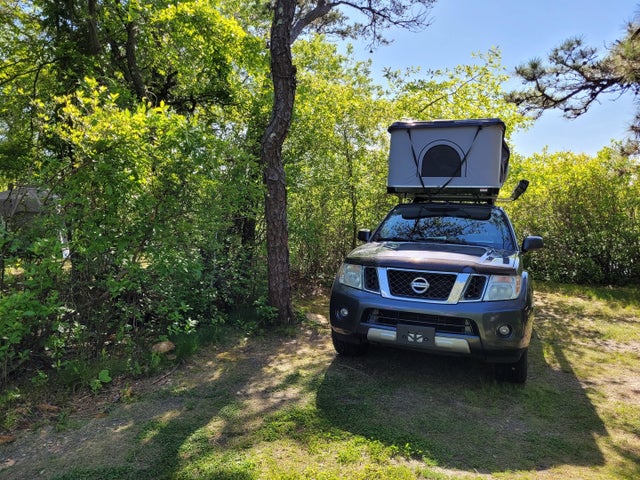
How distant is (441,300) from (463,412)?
3.10 feet

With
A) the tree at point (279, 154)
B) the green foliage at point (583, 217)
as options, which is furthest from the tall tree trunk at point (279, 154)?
the green foliage at point (583, 217)

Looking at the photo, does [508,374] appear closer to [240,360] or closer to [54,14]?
[240,360]

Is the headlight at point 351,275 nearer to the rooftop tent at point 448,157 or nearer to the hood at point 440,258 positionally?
the hood at point 440,258

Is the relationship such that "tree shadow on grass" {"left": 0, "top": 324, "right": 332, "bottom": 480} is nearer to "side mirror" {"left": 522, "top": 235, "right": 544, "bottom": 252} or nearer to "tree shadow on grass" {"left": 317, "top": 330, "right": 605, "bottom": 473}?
"tree shadow on grass" {"left": 317, "top": 330, "right": 605, "bottom": 473}

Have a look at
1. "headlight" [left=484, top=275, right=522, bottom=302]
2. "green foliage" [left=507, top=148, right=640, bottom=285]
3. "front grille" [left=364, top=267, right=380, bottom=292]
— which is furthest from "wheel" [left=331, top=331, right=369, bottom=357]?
"green foliage" [left=507, top=148, right=640, bottom=285]

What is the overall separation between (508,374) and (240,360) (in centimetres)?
281

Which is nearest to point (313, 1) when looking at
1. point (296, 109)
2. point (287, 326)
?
point (296, 109)

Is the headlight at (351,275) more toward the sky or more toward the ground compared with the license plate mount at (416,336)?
more toward the sky

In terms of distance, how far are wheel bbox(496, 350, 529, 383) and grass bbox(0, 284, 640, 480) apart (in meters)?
0.10

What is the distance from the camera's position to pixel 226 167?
494 centimetres

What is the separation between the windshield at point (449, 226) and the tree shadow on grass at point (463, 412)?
53.6 inches

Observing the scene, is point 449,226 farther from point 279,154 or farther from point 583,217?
point 583,217

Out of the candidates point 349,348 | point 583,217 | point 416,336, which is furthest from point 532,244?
point 583,217

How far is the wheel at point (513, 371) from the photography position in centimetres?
391
